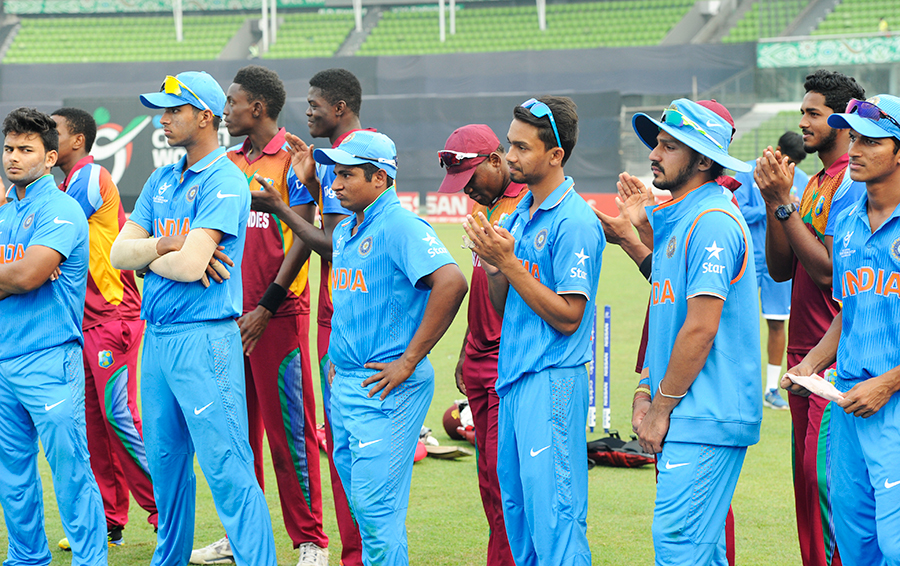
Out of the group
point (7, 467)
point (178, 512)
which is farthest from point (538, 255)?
point (7, 467)

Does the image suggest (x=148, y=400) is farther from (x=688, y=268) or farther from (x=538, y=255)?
(x=688, y=268)

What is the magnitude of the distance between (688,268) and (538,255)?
2.22ft

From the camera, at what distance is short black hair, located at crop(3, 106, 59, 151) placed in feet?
15.5

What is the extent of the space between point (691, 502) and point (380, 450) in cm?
139

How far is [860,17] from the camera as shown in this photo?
31172 mm

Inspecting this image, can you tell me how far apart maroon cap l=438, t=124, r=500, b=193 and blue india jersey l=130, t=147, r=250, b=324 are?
3.59ft

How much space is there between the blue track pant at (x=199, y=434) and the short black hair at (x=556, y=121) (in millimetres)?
1848

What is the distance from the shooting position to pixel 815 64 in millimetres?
28375

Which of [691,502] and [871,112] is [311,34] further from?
[691,502]

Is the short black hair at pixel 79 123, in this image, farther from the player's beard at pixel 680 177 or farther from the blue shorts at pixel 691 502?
the blue shorts at pixel 691 502

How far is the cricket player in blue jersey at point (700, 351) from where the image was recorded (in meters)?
3.38

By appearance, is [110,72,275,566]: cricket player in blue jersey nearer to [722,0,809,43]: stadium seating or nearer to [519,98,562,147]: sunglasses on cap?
[519,98,562,147]: sunglasses on cap

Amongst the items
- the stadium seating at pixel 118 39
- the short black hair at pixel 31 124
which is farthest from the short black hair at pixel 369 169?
the stadium seating at pixel 118 39

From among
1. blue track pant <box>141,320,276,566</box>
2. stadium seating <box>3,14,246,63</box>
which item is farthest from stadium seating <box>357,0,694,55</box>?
blue track pant <box>141,320,276,566</box>
